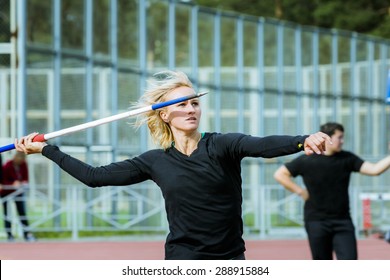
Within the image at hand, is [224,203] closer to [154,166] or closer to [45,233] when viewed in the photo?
[154,166]

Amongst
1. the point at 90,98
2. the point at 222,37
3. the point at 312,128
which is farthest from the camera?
the point at 312,128

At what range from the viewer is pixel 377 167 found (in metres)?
11.6

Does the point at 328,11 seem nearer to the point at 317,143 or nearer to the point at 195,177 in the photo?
the point at 195,177

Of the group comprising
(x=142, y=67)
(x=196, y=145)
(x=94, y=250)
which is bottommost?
(x=94, y=250)

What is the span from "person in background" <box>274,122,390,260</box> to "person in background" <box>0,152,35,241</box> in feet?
38.1

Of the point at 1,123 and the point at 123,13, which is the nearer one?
the point at 1,123

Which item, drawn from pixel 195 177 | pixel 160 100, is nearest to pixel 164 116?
pixel 160 100

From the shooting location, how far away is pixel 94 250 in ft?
68.6

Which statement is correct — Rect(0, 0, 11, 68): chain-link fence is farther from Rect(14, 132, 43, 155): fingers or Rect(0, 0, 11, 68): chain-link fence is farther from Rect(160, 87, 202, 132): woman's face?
Rect(160, 87, 202, 132): woman's face

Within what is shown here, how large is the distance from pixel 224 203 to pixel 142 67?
20.6m

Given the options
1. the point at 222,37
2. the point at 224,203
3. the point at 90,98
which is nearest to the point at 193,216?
the point at 224,203

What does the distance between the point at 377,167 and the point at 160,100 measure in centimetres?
414

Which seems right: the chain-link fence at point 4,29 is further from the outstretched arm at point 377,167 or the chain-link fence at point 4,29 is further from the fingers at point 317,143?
the fingers at point 317,143

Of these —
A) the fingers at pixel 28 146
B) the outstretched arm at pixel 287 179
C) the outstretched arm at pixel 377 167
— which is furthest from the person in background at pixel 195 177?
the outstretched arm at pixel 287 179
